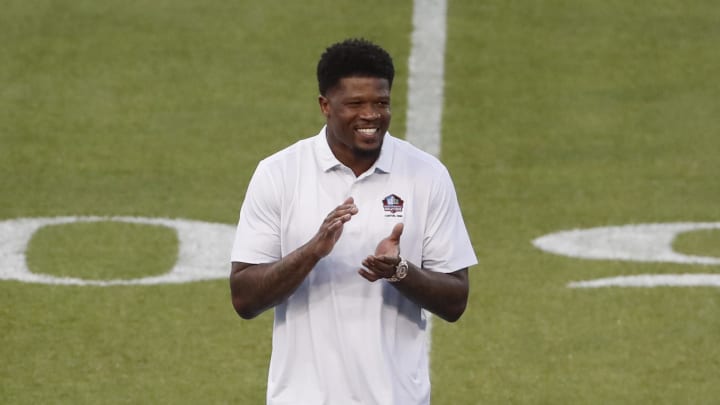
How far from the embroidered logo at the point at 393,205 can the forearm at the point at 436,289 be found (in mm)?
205

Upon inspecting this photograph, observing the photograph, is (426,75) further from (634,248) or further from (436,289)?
(436,289)

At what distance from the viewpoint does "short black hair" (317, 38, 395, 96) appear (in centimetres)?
514

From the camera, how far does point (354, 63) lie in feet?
16.9

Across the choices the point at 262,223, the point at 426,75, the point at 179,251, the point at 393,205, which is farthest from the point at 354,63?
the point at 426,75

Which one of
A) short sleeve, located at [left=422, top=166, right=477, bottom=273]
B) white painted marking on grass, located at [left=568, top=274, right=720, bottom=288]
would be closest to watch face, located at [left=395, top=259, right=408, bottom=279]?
short sleeve, located at [left=422, top=166, right=477, bottom=273]

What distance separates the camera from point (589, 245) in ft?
39.7

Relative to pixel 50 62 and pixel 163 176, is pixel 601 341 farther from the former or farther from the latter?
pixel 50 62

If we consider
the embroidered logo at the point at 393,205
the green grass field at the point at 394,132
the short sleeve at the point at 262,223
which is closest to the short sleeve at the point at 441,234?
the embroidered logo at the point at 393,205

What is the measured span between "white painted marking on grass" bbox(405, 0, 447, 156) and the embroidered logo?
873 centimetres

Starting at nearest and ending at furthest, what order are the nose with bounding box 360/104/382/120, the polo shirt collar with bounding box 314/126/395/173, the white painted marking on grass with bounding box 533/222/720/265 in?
the nose with bounding box 360/104/382/120 → the polo shirt collar with bounding box 314/126/395/173 → the white painted marking on grass with bounding box 533/222/720/265

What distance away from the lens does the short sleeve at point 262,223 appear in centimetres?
516

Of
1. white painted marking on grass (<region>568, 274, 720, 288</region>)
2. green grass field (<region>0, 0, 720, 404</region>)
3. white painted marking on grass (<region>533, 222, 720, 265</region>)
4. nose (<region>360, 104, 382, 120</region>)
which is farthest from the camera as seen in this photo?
white painted marking on grass (<region>533, 222, 720, 265</region>)

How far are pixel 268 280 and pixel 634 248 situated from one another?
7.38 metres

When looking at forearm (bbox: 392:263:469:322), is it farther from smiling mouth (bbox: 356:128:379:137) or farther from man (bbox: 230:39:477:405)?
smiling mouth (bbox: 356:128:379:137)
